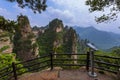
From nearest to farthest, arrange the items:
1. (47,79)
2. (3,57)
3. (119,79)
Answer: (119,79)
(47,79)
(3,57)

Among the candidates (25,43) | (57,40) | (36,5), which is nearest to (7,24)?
(36,5)

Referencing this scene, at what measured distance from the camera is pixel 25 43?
6688 cm

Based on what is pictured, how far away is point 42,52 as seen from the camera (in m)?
82.8

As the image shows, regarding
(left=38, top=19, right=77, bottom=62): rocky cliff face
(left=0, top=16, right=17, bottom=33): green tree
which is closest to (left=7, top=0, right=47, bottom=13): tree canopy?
(left=0, top=16, right=17, bottom=33): green tree

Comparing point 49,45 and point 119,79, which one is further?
point 49,45

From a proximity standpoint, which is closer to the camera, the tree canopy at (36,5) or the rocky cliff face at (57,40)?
the tree canopy at (36,5)

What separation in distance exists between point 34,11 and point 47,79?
140 inches

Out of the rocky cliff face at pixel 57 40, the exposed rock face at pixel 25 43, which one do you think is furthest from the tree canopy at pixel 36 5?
the rocky cliff face at pixel 57 40

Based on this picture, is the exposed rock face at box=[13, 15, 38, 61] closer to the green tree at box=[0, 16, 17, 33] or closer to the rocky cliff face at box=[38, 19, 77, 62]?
the rocky cliff face at box=[38, 19, 77, 62]

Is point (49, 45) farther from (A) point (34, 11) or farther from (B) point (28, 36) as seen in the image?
(A) point (34, 11)

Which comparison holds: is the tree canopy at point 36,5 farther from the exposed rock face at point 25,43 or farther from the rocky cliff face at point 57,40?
the rocky cliff face at point 57,40

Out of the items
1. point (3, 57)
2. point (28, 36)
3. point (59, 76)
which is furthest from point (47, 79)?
point (28, 36)

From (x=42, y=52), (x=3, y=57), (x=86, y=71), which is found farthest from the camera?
(x=42, y=52)

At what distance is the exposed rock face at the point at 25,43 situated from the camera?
65.4 metres
